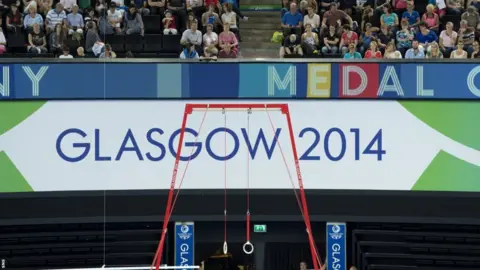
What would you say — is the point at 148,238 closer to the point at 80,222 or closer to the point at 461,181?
the point at 80,222

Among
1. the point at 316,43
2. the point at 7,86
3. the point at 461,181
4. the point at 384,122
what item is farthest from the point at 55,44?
the point at 461,181

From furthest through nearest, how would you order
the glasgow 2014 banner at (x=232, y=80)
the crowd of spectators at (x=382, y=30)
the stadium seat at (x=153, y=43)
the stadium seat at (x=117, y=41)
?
1. the stadium seat at (x=153, y=43)
2. the stadium seat at (x=117, y=41)
3. the crowd of spectators at (x=382, y=30)
4. the glasgow 2014 banner at (x=232, y=80)

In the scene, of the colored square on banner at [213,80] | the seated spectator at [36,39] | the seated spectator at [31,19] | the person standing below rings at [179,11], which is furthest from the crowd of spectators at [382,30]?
the seated spectator at [31,19]

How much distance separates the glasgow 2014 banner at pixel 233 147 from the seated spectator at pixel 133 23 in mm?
1849

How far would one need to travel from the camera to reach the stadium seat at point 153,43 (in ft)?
71.6

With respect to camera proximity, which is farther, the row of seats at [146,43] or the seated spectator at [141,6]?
the seated spectator at [141,6]

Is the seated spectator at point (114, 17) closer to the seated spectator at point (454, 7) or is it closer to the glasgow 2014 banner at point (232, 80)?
the glasgow 2014 banner at point (232, 80)

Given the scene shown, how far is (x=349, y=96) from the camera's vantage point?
20.3 meters

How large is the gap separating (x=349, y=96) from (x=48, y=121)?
491cm

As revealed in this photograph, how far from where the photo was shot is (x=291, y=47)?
21.5 metres

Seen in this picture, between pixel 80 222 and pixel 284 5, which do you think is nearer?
pixel 80 222

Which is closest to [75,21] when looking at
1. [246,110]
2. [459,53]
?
[246,110]

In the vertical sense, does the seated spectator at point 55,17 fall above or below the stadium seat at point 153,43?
above

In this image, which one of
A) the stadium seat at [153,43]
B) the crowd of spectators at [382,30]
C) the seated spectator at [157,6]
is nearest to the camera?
the crowd of spectators at [382,30]
